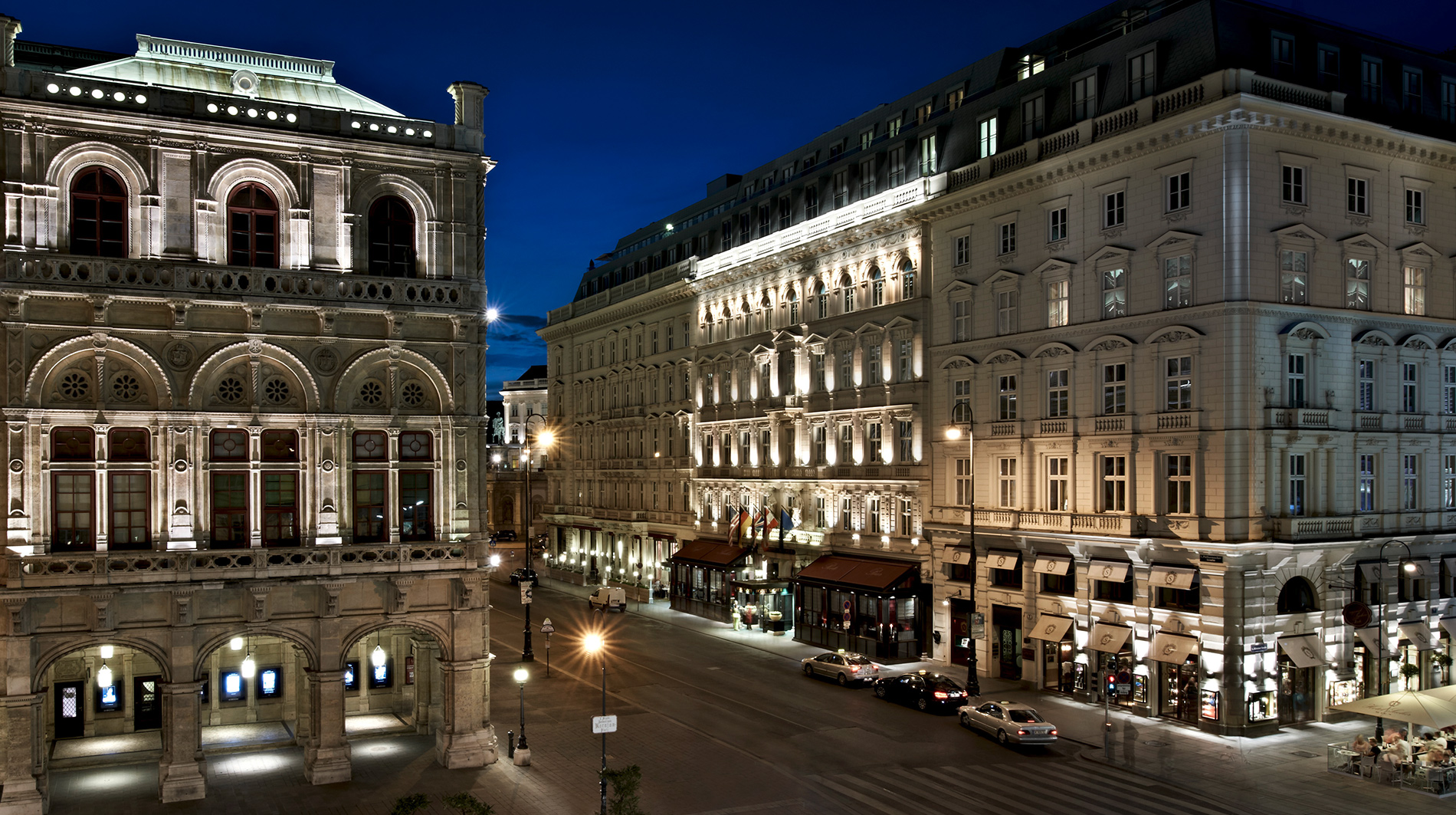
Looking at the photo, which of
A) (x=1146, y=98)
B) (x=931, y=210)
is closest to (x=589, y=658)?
(x=931, y=210)

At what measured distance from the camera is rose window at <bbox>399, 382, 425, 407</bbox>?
3512 cm

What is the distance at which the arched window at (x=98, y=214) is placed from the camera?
1251 inches

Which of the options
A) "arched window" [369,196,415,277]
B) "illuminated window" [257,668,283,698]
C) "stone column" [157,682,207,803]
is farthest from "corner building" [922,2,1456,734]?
"stone column" [157,682,207,803]

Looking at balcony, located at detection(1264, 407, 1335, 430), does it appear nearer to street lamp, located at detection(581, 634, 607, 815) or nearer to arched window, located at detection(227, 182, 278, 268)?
street lamp, located at detection(581, 634, 607, 815)

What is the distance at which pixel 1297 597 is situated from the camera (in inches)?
1592

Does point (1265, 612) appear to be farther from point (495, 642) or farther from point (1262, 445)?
point (495, 642)

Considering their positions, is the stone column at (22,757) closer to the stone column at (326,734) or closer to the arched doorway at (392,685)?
the stone column at (326,734)

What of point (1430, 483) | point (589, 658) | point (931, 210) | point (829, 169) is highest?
point (829, 169)

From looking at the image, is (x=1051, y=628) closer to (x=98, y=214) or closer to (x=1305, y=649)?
(x=1305, y=649)

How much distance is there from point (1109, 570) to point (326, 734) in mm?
27614

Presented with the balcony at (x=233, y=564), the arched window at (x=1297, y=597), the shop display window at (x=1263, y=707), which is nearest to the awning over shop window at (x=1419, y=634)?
the arched window at (x=1297, y=597)

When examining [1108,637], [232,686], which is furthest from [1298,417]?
[232,686]

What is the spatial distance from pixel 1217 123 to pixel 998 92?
1331 centimetres

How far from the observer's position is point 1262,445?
39.2 m
